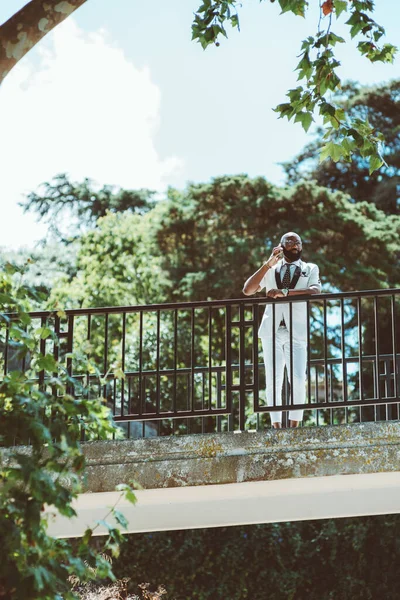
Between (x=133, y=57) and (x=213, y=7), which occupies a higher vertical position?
(x=133, y=57)

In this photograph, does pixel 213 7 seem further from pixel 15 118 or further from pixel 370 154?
pixel 15 118

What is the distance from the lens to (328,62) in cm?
602

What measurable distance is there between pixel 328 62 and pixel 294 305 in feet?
6.22

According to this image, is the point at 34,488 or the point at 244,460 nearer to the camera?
the point at 34,488

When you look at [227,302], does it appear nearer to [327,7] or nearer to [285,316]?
[285,316]

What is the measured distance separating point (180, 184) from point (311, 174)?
400 centimetres

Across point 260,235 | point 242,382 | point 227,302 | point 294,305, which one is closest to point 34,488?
point 242,382

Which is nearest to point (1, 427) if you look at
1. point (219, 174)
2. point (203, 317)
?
point (203, 317)

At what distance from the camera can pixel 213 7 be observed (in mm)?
6129

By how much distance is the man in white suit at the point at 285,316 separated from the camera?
6613 mm

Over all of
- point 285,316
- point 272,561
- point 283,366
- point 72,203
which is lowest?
point 272,561

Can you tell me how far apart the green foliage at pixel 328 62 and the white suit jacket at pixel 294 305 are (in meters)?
1.14

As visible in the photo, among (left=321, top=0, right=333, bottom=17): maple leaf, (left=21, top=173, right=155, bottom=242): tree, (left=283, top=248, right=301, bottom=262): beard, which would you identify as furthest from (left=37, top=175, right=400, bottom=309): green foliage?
(left=321, top=0, right=333, bottom=17): maple leaf

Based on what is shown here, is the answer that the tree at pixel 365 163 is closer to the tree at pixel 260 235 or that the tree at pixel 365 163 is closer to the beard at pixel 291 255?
the tree at pixel 260 235
